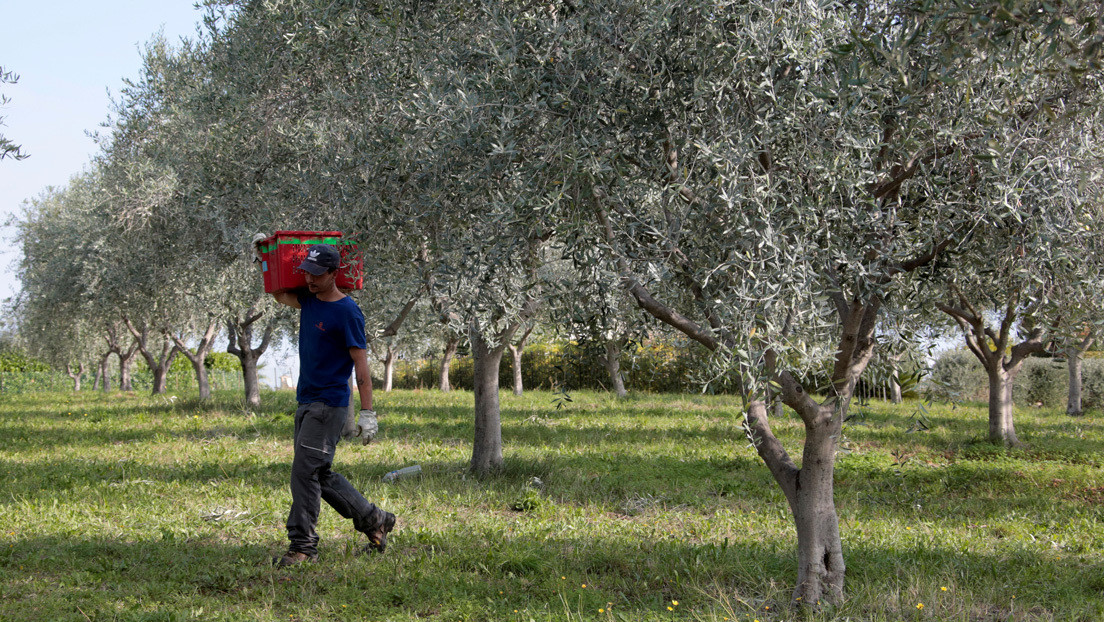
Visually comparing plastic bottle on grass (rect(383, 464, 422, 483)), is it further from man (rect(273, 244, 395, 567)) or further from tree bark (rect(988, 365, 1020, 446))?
tree bark (rect(988, 365, 1020, 446))

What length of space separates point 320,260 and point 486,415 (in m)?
5.01

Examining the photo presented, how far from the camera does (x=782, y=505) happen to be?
8719 millimetres

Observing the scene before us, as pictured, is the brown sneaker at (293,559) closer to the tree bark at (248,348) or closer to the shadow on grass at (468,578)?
the shadow on grass at (468,578)

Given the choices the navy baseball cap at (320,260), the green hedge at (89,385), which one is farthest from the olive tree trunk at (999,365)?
the green hedge at (89,385)

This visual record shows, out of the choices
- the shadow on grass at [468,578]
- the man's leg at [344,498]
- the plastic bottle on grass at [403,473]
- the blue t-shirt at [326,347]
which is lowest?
the shadow on grass at [468,578]

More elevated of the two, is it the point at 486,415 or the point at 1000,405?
the point at 486,415

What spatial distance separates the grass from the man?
16.5 inches

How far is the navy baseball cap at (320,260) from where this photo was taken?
529 cm

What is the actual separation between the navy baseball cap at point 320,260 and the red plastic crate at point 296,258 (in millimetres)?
155

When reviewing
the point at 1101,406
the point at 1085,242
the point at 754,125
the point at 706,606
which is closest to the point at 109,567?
the point at 706,606

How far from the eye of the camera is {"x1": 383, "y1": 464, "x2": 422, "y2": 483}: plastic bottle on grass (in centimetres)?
921

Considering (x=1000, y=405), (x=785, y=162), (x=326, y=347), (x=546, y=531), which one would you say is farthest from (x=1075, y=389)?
(x=326, y=347)

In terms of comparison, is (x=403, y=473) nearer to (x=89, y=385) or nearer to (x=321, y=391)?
(x=321, y=391)

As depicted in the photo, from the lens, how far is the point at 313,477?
541 cm
